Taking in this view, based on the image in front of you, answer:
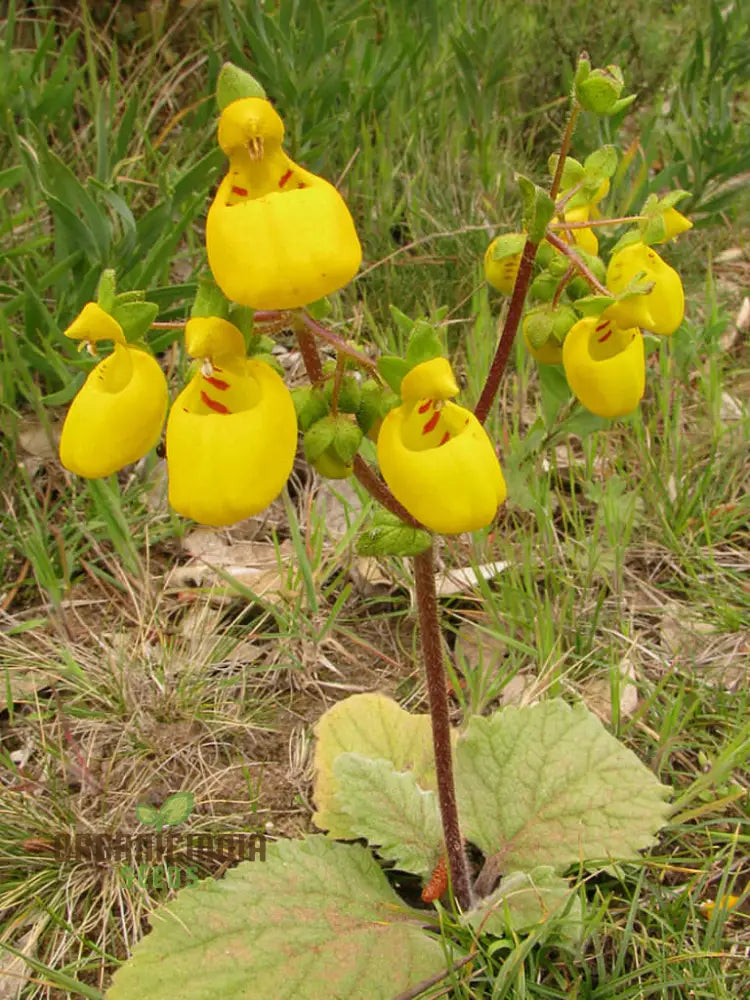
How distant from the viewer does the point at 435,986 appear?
58.8 inches

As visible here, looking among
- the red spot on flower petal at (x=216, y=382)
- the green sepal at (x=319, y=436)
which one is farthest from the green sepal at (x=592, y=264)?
the red spot on flower petal at (x=216, y=382)

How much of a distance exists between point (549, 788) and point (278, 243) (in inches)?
49.0

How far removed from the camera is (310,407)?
114 cm

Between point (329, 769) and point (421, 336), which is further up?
point (421, 336)

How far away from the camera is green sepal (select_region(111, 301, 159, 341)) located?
1113 millimetres

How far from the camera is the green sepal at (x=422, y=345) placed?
1058 mm

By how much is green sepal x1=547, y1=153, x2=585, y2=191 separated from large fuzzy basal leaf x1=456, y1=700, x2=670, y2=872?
0.96m

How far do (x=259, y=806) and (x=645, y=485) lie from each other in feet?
3.77

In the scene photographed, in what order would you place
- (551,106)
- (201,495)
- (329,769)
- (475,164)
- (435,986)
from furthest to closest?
(551,106)
(475,164)
(329,769)
(435,986)
(201,495)

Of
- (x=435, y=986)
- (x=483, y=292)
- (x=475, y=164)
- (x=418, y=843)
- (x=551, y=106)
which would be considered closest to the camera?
(x=435, y=986)

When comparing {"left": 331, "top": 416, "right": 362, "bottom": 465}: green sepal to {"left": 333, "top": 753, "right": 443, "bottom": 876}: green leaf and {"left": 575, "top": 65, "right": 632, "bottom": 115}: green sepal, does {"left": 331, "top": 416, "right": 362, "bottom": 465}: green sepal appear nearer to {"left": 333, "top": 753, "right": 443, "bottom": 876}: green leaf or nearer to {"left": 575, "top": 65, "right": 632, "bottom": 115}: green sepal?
{"left": 575, "top": 65, "right": 632, "bottom": 115}: green sepal

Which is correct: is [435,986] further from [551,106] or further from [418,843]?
[551,106]

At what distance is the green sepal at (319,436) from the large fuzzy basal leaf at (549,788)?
846mm

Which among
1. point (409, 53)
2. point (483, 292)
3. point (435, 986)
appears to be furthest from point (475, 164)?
point (435, 986)
